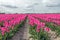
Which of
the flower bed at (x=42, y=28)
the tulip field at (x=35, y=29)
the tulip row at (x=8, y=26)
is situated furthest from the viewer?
the flower bed at (x=42, y=28)

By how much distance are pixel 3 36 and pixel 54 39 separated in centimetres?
365

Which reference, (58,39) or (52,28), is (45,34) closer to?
(58,39)

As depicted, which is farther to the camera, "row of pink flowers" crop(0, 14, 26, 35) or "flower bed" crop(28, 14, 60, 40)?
"flower bed" crop(28, 14, 60, 40)

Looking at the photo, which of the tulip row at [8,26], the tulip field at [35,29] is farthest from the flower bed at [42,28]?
the tulip row at [8,26]

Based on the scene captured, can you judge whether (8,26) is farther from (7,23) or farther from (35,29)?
(35,29)

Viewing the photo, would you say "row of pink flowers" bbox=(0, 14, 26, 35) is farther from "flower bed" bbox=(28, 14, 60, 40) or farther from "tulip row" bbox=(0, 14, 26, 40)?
"flower bed" bbox=(28, 14, 60, 40)

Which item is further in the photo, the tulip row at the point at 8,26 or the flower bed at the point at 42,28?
the flower bed at the point at 42,28

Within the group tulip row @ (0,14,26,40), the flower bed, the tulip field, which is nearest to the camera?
tulip row @ (0,14,26,40)

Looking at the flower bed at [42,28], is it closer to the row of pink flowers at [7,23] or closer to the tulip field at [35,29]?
the tulip field at [35,29]

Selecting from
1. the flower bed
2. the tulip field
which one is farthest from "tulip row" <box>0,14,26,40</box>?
the flower bed

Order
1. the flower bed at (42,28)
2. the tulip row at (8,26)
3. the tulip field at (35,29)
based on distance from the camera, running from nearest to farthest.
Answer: the tulip row at (8,26)
the tulip field at (35,29)
the flower bed at (42,28)

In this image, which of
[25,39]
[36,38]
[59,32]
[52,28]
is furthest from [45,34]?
[52,28]

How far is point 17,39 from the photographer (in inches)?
491

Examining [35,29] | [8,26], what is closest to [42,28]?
[8,26]
